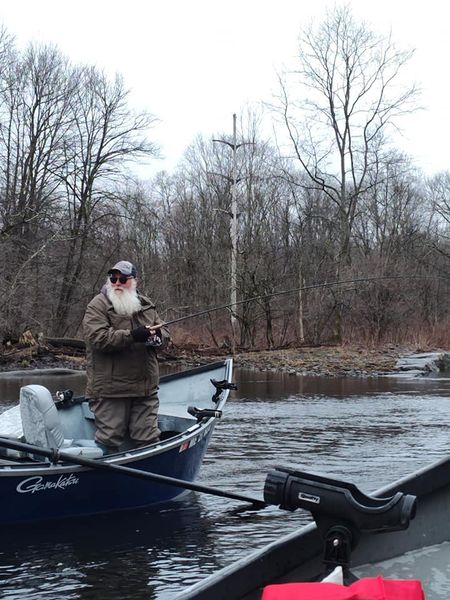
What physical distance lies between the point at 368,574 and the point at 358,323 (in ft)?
89.1

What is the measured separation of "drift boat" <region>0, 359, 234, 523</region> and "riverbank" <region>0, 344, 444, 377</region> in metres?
13.7

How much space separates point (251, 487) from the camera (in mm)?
7719

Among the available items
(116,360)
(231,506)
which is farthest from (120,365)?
(231,506)

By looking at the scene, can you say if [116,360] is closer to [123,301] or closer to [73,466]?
[123,301]

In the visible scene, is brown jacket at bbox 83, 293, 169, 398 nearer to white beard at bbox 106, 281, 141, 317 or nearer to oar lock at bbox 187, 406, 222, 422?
white beard at bbox 106, 281, 141, 317

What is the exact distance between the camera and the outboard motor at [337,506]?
2861mm

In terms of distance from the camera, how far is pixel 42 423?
6.37 metres

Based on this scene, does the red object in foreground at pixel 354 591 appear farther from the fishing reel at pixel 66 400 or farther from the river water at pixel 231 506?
the fishing reel at pixel 66 400

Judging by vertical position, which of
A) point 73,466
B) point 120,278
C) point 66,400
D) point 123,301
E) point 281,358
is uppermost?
point 120,278

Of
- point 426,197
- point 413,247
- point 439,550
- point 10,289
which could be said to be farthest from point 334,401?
point 426,197

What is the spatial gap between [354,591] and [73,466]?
3812 millimetres

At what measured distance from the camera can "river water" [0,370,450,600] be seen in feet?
17.9

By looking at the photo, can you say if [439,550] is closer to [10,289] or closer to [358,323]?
[10,289]

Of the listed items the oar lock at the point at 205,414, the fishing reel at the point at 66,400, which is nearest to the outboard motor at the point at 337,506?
the oar lock at the point at 205,414
